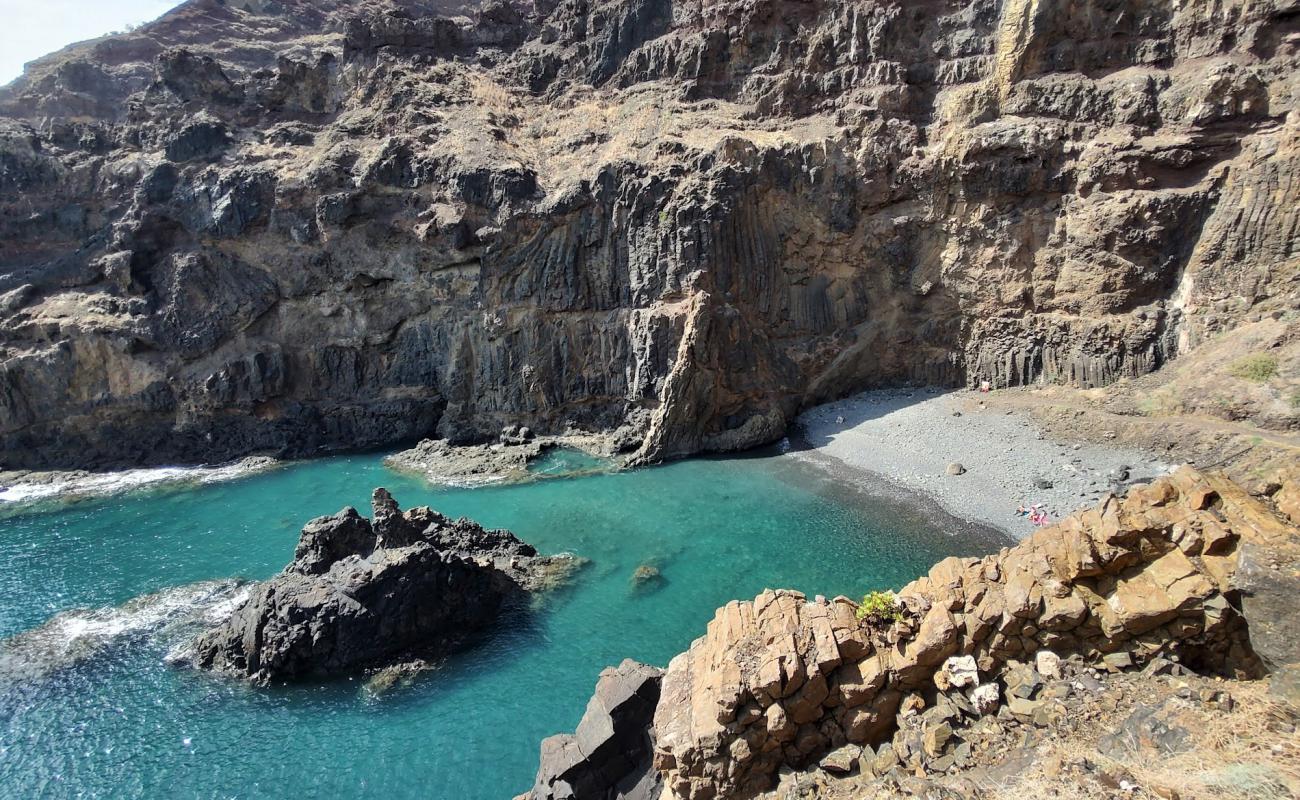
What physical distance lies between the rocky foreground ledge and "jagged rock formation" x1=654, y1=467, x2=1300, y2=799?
19mm

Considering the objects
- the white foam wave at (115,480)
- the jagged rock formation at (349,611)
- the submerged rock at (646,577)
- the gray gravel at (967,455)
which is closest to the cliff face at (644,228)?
the white foam wave at (115,480)

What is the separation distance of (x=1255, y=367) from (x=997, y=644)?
22475 mm

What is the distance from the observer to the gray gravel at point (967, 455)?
23281 mm

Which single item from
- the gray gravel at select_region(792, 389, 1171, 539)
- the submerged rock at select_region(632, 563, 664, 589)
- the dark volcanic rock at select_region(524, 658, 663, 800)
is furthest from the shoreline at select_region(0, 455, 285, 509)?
the dark volcanic rock at select_region(524, 658, 663, 800)

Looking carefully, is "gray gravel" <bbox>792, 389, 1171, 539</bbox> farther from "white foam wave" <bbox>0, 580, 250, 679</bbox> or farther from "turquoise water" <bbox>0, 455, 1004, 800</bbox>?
"white foam wave" <bbox>0, 580, 250, 679</bbox>

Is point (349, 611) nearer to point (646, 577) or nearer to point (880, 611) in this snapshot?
point (646, 577)

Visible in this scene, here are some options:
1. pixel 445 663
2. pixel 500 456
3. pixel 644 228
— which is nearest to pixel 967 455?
pixel 644 228

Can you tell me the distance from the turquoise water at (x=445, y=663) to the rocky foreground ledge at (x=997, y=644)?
6694mm

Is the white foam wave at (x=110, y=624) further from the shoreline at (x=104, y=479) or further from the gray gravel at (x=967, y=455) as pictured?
the gray gravel at (x=967, y=455)

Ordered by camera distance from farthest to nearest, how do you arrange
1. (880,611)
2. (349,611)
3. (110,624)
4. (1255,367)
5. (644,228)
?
(644,228)
(1255,367)
(110,624)
(349,611)
(880,611)

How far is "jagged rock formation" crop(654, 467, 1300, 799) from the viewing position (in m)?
7.79

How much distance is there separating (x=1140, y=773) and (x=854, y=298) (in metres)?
30.7

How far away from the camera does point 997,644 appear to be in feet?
28.4

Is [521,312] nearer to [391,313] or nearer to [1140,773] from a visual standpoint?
[391,313]
